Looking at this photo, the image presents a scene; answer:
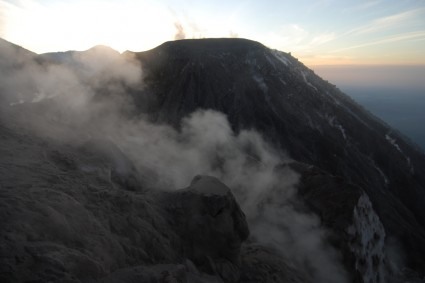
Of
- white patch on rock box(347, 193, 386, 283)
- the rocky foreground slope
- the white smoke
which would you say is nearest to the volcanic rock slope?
the rocky foreground slope

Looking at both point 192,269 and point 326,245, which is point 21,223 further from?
point 326,245

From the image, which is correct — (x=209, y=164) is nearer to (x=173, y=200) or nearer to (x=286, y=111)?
(x=173, y=200)

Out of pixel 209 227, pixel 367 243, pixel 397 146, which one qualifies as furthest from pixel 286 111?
pixel 209 227

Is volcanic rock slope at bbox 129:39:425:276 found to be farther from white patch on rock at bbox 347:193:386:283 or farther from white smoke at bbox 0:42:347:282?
white patch on rock at bbox 347:193:386:283

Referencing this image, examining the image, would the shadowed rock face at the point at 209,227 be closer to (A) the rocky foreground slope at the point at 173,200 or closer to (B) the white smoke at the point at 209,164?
(A) the rocky foreground slope at the point at 173,200

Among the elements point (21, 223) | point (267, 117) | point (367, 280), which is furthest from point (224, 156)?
point (267, 117)

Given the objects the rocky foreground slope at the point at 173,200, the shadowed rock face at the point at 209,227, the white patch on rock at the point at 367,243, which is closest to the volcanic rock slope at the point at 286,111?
the rocky foreground slope at the point at 173,200
